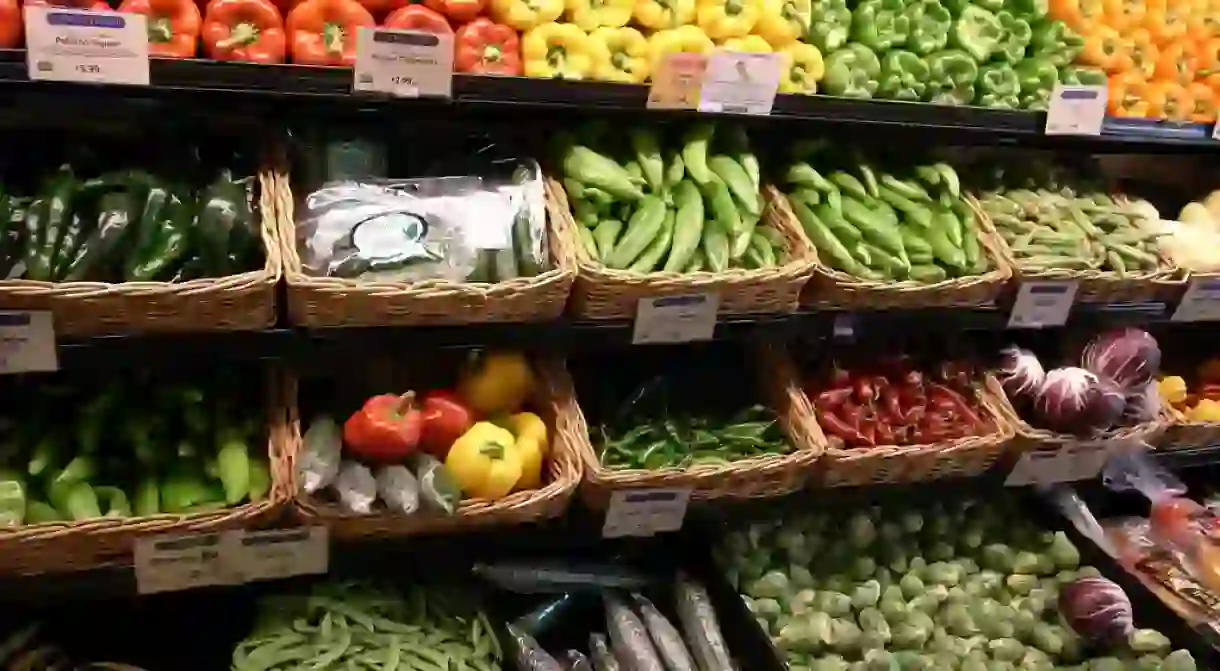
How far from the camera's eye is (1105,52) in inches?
97.8

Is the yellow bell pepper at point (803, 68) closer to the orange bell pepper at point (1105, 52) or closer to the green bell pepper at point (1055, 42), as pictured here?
the green bell pepper at point (1055, 42)

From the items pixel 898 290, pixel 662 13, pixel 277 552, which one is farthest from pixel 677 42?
pixel 277 552

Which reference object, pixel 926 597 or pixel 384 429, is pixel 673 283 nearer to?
pixel 384 429

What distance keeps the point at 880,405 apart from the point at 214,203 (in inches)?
56.2

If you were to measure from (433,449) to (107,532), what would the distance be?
555 mm

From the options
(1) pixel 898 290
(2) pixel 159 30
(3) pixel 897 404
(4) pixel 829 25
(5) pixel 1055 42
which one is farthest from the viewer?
(5) pixel 1055 42

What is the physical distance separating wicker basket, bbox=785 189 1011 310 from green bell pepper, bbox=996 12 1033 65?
0.47 m

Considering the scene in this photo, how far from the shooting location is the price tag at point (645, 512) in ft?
6.48

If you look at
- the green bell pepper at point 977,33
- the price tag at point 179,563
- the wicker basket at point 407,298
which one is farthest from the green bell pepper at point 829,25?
the price tag at point 179,563

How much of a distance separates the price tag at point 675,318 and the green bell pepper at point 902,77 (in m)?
0.64

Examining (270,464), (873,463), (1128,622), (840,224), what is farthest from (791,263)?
(1128,622)

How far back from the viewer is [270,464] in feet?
5.89

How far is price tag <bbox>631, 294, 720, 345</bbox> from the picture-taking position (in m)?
1.89

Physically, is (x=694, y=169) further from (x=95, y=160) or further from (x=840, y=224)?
(x=95, y=160)
